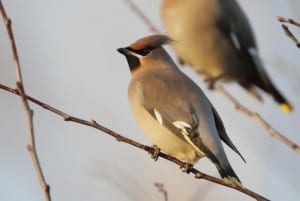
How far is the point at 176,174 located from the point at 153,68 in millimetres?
745

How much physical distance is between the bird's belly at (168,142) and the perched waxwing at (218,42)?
30 centimetres

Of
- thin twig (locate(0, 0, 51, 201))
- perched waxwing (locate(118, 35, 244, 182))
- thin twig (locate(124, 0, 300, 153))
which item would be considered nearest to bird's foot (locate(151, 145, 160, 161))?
perched waxwing (locate(118, 35, 244, 182))

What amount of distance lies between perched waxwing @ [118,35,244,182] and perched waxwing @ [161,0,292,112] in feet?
0.50

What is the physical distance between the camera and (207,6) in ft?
9.32

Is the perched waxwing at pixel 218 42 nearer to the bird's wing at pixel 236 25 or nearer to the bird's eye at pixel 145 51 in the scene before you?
the bird's wing at pixel 236 25

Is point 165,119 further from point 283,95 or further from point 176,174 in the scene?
point 176,174

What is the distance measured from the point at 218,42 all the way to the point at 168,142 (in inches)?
16.0

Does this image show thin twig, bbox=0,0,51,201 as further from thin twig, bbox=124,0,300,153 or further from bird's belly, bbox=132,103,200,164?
bird's belly, bbox=132,103,200,164

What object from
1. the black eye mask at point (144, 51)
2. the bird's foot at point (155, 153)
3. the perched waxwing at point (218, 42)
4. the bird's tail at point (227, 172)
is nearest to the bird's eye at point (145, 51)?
the black eye mask at point (144, 51)

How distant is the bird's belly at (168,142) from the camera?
2953 mm

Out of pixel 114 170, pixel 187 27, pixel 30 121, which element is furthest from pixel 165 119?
pixel 30 121

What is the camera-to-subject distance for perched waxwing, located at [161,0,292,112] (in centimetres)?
271

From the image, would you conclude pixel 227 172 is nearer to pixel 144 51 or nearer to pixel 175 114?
pixel 175 114

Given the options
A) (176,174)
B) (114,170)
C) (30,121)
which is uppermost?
(30,121)
